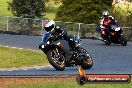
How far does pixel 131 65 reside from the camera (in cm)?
2053

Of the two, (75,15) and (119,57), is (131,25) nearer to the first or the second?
(75,15)

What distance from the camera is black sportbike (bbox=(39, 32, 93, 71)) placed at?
17.7 m

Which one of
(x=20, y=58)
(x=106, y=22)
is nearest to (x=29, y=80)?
(x=20, y=58)

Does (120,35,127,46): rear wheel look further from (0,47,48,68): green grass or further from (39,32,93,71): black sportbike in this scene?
(39,32,93,71): black sportbike

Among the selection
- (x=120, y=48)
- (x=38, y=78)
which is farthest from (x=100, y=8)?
(x=38, y=78)

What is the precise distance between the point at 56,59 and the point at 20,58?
4.91 meters

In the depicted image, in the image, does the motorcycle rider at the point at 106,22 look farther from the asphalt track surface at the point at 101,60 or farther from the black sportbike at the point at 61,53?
the black sportbike at the point at 61,53

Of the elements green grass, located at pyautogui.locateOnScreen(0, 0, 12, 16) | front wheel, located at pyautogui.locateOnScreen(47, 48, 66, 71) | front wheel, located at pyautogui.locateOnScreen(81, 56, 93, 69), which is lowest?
green grass, located at pyautogui.locateOnScreen(0, 0, 12, 16)

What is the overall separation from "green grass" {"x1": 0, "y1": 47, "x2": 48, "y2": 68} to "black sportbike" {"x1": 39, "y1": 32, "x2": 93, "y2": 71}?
2735 millimetres

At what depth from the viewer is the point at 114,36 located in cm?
2942

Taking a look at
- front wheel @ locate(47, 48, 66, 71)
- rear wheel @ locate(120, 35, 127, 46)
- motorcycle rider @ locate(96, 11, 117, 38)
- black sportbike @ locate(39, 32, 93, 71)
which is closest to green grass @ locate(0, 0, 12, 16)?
motorcycle rider @ locate(96, 11, 117, 38)

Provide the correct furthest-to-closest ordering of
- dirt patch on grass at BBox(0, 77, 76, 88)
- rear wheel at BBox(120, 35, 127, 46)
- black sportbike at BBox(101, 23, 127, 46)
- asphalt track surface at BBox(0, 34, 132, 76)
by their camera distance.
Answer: black sportbike at BBox(101, 23, 127, 46) → rear wheel at BBox(120, 35, 127, 46) → asphalt track surface at BBox(0, 34, 132, 76) → dirt patch on grass at BBox(0, 77, 76, 88)

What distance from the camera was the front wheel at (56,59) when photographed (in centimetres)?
1769

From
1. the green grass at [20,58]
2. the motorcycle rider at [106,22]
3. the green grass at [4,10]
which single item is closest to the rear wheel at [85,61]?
the green grass at [20,58]
